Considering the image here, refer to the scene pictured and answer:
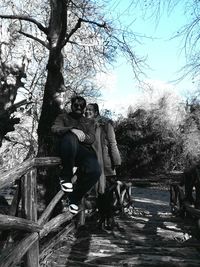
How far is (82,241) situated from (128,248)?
0.80 metres

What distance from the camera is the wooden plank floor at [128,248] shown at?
5086mm

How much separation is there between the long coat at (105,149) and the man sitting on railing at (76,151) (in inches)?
25.1

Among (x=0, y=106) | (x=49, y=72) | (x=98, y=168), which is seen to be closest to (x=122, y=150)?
(x=0, y=106)

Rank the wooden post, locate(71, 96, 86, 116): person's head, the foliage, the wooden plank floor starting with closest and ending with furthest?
the wooden post
the wooden plank floor
locate(71, 96, 86, 116): person's head
the foliage

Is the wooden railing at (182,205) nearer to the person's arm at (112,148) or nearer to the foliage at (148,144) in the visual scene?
the person's arm at (112,148)

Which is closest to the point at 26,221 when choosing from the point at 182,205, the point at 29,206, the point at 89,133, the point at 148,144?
the point at 29,206

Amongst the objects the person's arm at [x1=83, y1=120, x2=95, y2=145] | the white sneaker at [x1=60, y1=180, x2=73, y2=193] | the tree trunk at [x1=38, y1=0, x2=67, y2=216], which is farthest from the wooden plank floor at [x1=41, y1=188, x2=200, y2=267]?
the tree trunk at [x1=38, y1=0, x2=67, y2=216]

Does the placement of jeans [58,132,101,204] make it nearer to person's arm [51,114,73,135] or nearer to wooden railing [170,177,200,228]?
person's arm [51,114,73,135]

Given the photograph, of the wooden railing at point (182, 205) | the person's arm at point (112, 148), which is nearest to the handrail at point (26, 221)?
the person's arm at point (112, 148)

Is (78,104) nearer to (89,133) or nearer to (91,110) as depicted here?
(89,133)

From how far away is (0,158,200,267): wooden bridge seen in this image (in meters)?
3.80

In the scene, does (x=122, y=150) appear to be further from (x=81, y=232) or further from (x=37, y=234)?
(x=37, y=234)

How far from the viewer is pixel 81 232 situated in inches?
281

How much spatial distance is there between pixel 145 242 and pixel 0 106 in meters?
15.6
